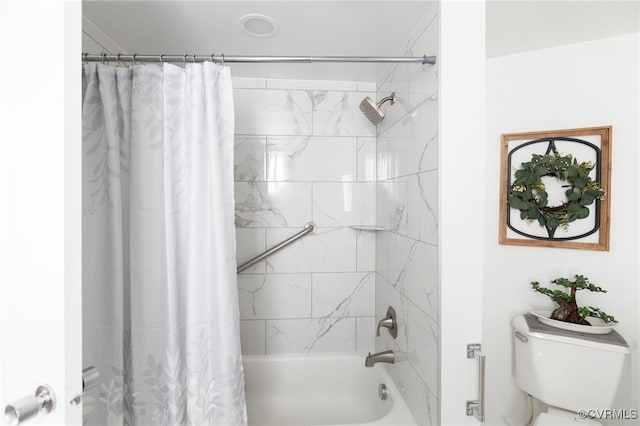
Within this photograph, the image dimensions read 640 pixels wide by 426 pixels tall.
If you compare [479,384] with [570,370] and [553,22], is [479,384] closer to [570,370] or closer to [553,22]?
[570,370]

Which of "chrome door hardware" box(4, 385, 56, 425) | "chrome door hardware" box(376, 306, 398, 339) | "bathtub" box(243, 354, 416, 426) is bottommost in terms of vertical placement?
"bathtub" box(243, 354, 416, 426)

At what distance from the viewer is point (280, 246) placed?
1788 millimetres

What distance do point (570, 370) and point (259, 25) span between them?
2049 mm

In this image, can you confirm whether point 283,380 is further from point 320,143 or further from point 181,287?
point 320,143

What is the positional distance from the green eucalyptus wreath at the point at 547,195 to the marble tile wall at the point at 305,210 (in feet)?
2.52

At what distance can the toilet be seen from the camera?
4.65 ft

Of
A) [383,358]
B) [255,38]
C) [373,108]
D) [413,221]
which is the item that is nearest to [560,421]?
[383,358]

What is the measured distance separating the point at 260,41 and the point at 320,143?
2.02 ft

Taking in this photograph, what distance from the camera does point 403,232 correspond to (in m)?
1.45

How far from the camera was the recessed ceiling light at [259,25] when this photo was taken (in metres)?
1.26

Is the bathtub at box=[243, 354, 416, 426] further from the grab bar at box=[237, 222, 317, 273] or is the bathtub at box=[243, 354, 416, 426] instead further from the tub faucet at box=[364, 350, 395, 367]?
the grab bar at box=[237, 222, 317, 273]

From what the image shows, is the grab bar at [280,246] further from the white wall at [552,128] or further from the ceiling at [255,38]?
the white wall at [552,128]

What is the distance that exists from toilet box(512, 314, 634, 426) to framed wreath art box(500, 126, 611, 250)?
17.3 inches

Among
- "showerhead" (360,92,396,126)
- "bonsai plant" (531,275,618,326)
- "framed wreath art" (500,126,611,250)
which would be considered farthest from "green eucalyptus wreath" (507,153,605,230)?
"showerhead" (360,92,396,126)
